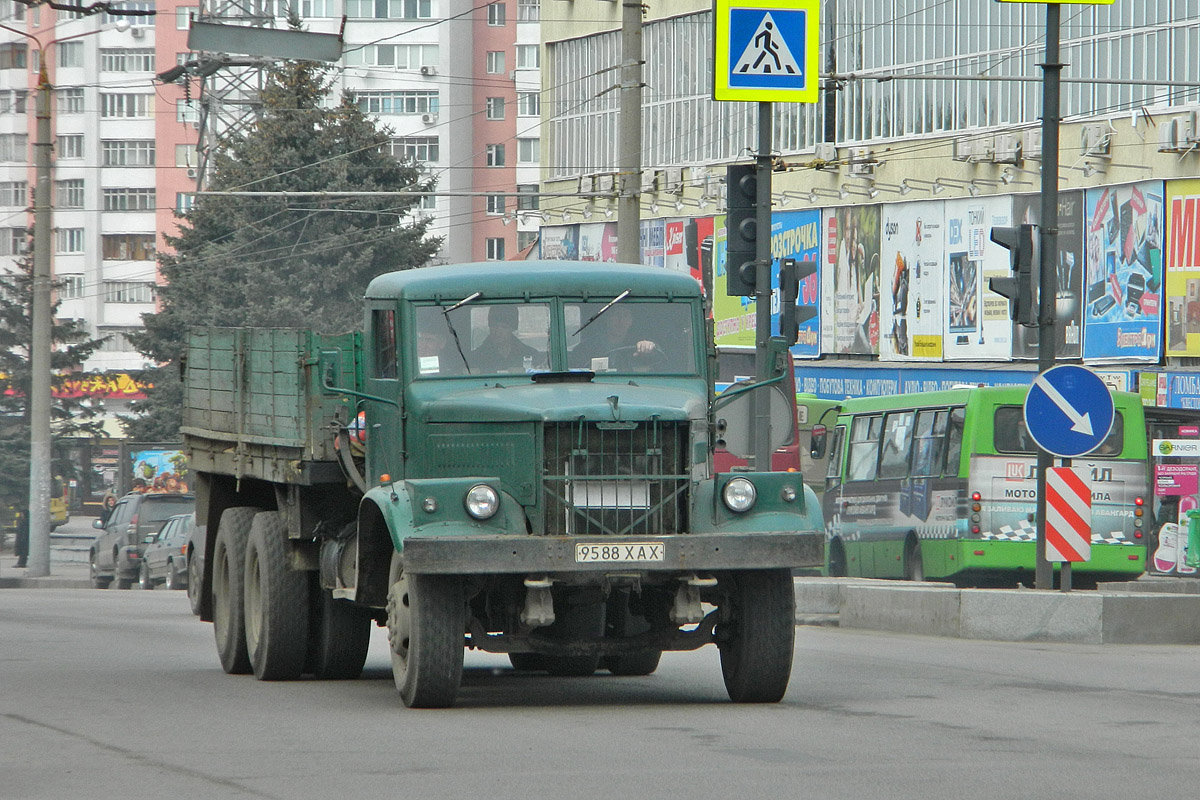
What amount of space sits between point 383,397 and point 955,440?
1611 centimetres

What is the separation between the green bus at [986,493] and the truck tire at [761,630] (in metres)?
14.8

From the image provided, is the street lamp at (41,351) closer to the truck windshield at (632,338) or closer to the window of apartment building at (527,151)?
the truck windshield at (632,338)

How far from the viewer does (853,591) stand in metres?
19.9

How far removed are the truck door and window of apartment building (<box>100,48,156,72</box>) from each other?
90.5 m

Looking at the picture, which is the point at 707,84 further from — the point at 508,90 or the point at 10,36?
the point at 10,36

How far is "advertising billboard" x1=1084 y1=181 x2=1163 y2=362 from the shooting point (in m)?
36.2

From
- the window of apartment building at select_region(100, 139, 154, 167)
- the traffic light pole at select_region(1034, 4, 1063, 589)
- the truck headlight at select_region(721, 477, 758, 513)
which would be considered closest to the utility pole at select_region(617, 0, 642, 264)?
the traffic light pole at select_region(1034, 4, 1063, 589)

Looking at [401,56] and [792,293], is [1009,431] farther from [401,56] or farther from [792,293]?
[401,56]

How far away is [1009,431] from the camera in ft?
88.3

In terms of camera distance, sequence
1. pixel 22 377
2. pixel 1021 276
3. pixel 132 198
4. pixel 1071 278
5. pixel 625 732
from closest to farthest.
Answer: pixel 625 732 < pixel 1021 276 < pixel 1071 278 < pixel 22 377 < pixel 132 198

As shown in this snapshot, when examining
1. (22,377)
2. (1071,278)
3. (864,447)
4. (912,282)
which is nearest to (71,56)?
(22,377)

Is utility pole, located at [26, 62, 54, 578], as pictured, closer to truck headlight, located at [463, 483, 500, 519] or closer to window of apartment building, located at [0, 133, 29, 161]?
truck headlight, located at [463, 483, 500, 519]

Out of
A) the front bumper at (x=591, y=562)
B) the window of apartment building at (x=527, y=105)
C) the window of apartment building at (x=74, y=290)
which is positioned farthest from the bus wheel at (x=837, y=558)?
the window of apartment building at (x=74, y=290)

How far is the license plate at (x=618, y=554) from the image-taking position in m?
10.7
